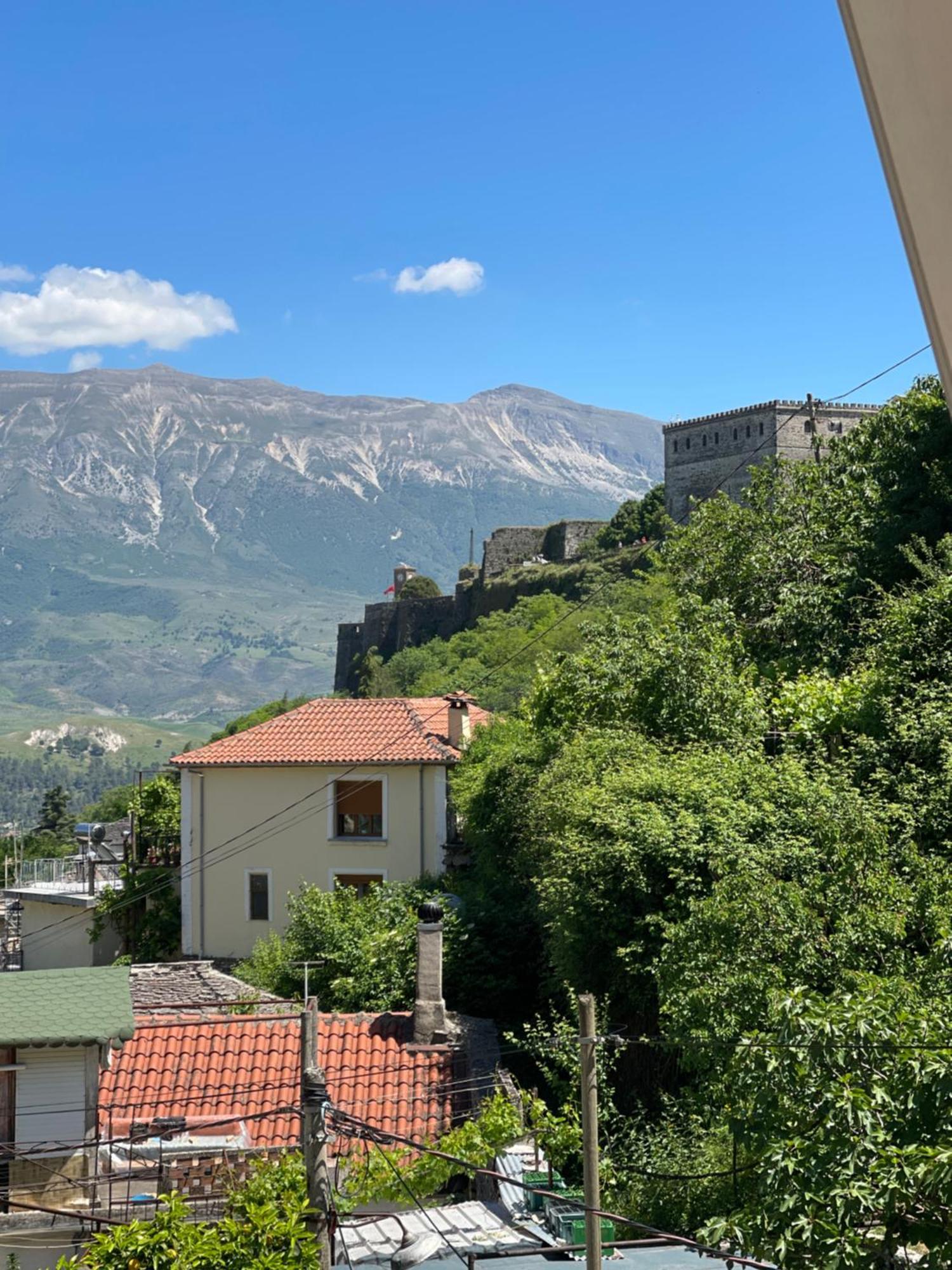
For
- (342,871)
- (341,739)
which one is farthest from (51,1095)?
(341,739)

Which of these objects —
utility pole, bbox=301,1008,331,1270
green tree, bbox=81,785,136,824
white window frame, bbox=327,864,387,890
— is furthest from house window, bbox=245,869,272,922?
green tree, bbox=81,785,136,824

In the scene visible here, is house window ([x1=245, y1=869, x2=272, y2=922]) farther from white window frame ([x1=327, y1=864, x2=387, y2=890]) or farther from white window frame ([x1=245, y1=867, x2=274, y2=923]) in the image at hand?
white window frame ([x1=327, y1=864, x2=387, y2=890])

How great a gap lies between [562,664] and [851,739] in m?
6.66

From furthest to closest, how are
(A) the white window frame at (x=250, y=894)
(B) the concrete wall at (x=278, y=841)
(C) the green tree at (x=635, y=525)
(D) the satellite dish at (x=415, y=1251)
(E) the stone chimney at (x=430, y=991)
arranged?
1. (C) the green tree at (x=635, y=525)
2. (A) the white window frame at (x=250, y=894)
3. (B) the concrete wall at (x=278, y=841)
4. (E) the stone chimney at (x=430, y=991)
5. (D) the satellite dish at (x=415, y=1251)

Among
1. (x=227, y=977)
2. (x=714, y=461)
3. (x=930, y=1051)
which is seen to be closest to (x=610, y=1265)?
(x=930, y=1051)

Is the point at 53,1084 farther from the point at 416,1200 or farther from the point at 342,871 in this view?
the point at 342,871

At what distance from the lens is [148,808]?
28891 mm

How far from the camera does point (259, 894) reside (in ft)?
82.0

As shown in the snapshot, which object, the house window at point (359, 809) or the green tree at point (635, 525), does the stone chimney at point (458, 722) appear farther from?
the green tree at point (635, 525)

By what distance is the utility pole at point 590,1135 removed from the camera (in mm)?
7055

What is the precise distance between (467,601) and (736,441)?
77.3ft

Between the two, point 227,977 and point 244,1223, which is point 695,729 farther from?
point 244,1223

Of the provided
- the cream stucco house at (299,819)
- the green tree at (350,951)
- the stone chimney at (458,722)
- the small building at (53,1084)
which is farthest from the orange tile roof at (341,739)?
the small building at (53,1084)

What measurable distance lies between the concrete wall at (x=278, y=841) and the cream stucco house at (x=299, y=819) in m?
0.02
